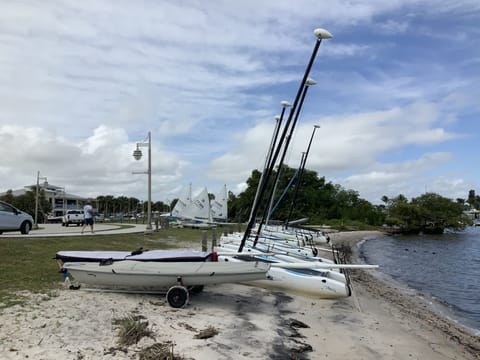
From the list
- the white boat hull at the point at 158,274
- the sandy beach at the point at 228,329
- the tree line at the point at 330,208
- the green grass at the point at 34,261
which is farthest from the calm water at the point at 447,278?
the tree line at the point at 330,208

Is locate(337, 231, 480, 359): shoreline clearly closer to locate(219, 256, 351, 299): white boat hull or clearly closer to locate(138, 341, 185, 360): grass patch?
locate(219, 256, 351, 299): white boat hull

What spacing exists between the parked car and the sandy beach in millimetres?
11321

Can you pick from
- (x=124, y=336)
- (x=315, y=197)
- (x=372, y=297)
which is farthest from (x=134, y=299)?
(x=315, y=197)

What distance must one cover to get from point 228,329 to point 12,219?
49.1ft

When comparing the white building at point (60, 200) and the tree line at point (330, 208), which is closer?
the tree line at point (330, 208)

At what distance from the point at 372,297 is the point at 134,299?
816cm

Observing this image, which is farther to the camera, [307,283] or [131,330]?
[307,283]

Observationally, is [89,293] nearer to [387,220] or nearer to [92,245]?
[92,245]

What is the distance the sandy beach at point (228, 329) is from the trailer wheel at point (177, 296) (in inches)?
5.4

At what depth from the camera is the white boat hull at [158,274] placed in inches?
342

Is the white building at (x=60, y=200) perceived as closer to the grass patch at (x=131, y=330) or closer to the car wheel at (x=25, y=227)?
the car wheel at (x=25, y=227)

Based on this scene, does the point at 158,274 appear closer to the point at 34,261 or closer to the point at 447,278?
the point at 34,261

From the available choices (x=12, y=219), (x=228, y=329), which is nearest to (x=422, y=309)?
(x=228, y=329)

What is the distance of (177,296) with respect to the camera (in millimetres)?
8602
